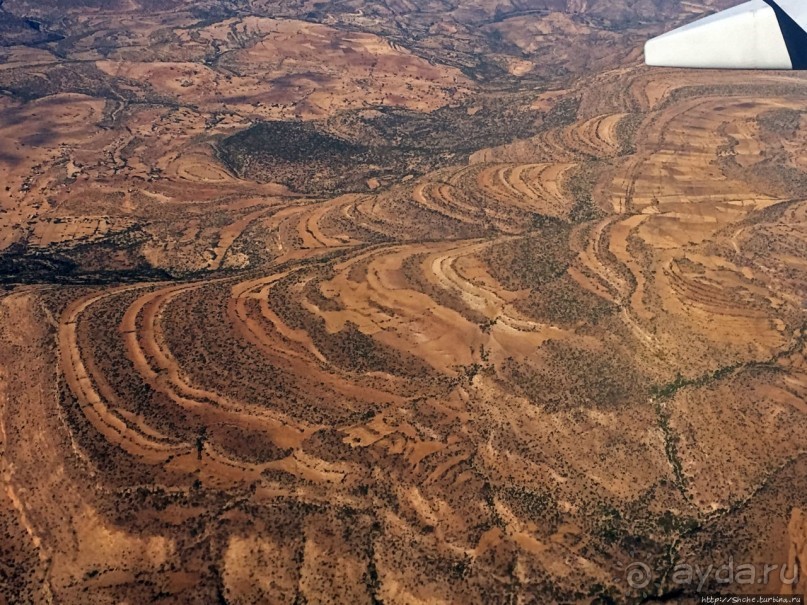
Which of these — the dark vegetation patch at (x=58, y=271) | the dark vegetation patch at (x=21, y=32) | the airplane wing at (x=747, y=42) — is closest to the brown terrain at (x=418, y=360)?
the dark vegetation patch at (x=58, y=271)

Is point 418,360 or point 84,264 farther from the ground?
point 418,360

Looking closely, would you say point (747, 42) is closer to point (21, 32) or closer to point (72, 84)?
point (72, 84)

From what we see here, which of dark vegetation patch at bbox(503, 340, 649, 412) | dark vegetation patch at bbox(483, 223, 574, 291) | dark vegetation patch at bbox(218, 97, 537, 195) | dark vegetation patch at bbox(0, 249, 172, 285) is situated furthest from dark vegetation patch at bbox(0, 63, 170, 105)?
dark vegetation patch at bbox(503, 340, 649, 412)

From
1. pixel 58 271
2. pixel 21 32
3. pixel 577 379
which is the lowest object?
pixel 58 271

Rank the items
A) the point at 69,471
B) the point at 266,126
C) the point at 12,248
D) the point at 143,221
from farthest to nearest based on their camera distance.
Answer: the point at 266,126 < the point at 143,221 < the point at 12,248 < the point at 69,471

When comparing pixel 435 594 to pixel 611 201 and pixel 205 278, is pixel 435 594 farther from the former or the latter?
pixel 611 201

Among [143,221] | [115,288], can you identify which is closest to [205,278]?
[115,288]

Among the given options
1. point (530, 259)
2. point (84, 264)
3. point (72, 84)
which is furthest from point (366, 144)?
point (72, 84)

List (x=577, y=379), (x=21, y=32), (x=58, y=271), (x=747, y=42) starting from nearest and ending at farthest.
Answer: (x=747, y=42) → (x=577, y=379) → (x=58, y=271) → (x=21, y=32)
